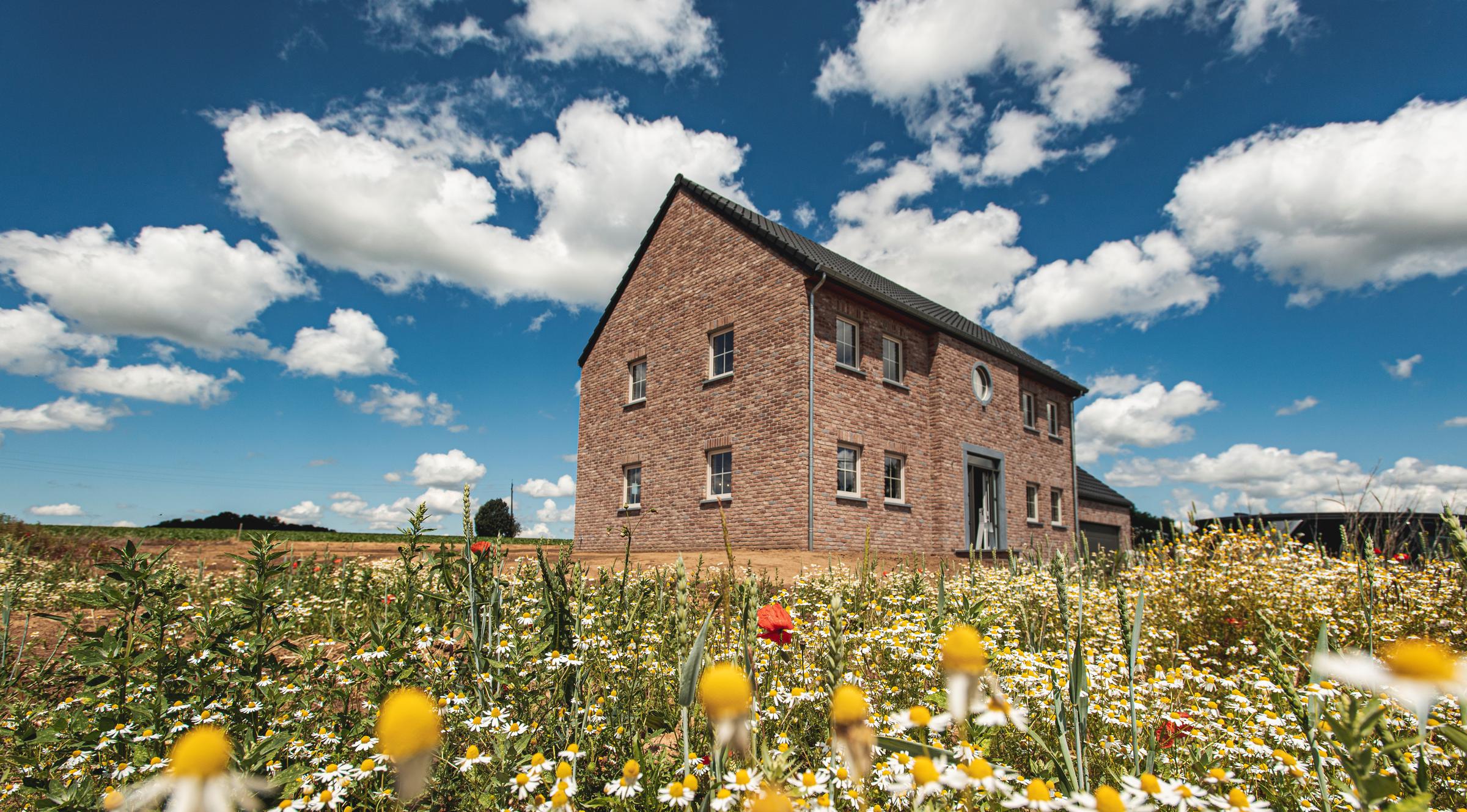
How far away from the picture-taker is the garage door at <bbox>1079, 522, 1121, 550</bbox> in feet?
71.2

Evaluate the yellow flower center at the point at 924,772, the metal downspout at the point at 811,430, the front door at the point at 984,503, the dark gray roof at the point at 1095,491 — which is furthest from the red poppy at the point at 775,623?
the dark gray roof at the point at 1095,491

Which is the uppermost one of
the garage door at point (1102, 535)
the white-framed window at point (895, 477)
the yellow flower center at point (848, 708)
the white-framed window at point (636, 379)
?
the white-framed window at point (636, 379)

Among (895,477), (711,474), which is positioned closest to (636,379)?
(711,474)

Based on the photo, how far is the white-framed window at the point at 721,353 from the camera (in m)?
13.9

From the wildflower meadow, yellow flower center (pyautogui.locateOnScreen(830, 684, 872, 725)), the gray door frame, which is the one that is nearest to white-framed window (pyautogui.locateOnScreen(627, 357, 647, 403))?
the gray door frame

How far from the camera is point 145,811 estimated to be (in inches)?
48.0

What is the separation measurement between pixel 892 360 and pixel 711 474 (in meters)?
4.64

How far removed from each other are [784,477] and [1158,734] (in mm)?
9653

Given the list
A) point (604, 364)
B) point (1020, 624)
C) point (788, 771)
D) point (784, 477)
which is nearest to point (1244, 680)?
point (1020, 624)

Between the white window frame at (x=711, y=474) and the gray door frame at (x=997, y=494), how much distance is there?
17.9 ft

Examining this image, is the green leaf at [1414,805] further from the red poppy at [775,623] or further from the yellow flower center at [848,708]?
the red poppy at [775,623]

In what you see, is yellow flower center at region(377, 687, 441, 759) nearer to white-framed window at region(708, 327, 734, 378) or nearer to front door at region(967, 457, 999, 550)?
white-framed window at region(708, 327, 734, 378)

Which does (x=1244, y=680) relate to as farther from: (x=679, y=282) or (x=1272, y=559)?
(x=679, y=282)

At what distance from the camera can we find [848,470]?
42.2 ft
